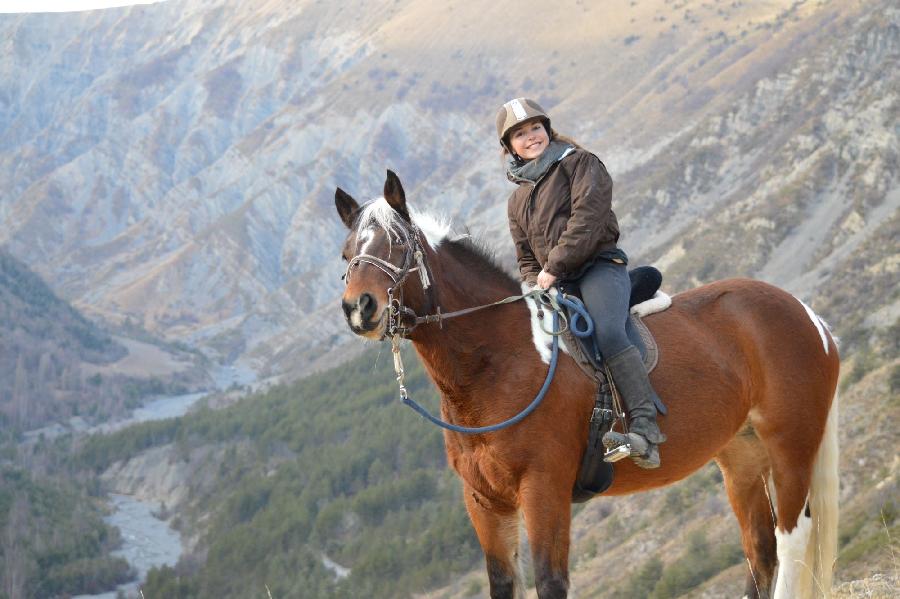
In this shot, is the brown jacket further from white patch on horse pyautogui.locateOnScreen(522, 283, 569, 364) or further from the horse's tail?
the horse's tail

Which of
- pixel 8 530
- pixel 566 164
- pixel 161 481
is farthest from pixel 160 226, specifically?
pixel 566 164

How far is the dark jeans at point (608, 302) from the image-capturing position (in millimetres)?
5090

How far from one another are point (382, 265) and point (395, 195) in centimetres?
47

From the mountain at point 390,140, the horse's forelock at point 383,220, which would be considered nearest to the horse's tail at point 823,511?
the horse's forelock at point 383,220

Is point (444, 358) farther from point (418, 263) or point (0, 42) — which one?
point (0, 42)

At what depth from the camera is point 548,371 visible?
5.03m

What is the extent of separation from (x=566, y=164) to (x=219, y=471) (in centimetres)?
7031

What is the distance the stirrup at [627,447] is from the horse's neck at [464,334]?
0.76 metres

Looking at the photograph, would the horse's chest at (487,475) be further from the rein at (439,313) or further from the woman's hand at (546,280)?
the woman's hand at (546,280)

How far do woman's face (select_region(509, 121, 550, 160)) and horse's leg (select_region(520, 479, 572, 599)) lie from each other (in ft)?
6.70

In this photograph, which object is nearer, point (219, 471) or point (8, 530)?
point (8, 530)

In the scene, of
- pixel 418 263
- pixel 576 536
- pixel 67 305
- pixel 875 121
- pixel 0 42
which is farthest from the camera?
pixel 0 42

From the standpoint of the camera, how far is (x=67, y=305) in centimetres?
11106

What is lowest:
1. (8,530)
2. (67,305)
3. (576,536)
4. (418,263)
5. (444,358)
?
(576,536)
